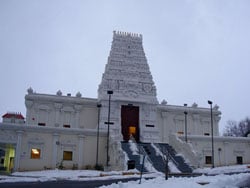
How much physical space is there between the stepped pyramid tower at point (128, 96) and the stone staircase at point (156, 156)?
18.0 feet

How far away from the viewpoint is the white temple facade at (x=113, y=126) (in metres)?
36.4

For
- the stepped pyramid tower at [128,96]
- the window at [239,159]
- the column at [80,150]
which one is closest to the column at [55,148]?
the column at [80,150]

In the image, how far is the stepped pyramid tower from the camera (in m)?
45.0

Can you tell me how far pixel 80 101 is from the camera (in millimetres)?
47219

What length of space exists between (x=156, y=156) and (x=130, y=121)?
452 inches

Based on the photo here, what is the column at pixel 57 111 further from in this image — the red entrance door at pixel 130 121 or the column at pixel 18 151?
the column at pixel 18 151

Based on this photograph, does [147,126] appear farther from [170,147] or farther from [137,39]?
[137,39]

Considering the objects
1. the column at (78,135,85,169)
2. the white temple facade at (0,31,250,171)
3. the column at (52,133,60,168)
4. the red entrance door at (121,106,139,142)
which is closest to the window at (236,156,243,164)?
the white temple facade at (0,31,250,171)

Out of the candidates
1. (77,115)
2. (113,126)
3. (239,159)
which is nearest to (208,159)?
(239,159)

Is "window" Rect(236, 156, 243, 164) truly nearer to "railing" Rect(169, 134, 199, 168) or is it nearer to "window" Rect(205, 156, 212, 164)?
"window" Rect(205, 156, 212, 164)

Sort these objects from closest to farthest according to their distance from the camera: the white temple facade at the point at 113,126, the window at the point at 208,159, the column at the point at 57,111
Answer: the white temple facade at the point at 113,126 < the window at the point at 208,159 < the column at the point at 57,111

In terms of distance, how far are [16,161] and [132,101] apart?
17607mm

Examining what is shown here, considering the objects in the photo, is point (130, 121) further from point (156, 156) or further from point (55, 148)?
point (55, 148)

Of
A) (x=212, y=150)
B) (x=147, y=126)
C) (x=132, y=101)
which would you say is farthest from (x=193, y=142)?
(x=132, y=101)
